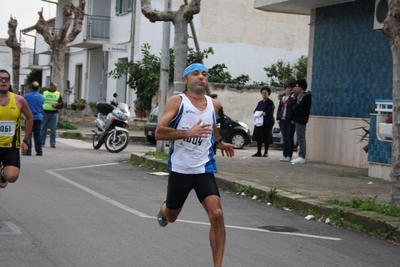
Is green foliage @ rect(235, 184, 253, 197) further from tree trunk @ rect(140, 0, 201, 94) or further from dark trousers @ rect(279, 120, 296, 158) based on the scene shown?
dark trousers @ rect(279, 120, 296, 158)

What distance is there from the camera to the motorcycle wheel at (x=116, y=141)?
20.6 m

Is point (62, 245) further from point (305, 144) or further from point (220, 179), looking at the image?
point (305, 144)

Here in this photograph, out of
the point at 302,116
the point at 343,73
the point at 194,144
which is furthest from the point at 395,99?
the point at 343,73

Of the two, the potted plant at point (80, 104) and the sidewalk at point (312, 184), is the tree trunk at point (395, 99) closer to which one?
the sidewalk at point (312, 184)

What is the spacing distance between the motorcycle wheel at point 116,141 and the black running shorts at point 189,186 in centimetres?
1386

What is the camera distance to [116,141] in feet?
68.2

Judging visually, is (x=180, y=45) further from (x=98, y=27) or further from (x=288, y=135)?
(x=98, y=27)

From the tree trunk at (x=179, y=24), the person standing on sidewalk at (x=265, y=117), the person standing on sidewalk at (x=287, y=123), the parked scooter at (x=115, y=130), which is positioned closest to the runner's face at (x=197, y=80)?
the tree trunk at (x=179, y=24)

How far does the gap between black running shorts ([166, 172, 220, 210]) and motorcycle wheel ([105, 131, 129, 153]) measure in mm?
13858

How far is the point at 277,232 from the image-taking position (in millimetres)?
9055

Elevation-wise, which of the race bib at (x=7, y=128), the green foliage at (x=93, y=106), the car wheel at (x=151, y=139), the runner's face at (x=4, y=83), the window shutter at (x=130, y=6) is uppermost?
the window shutter at (x=130, y=6)

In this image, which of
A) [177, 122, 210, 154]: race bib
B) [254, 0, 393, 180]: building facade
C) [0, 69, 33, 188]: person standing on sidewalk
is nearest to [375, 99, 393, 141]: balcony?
[254, 0, 393, 180]: building facade

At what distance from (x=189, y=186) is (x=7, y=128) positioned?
2.98 meters

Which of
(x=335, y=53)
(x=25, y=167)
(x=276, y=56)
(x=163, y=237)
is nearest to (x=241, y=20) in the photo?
(x=276, y=56)
